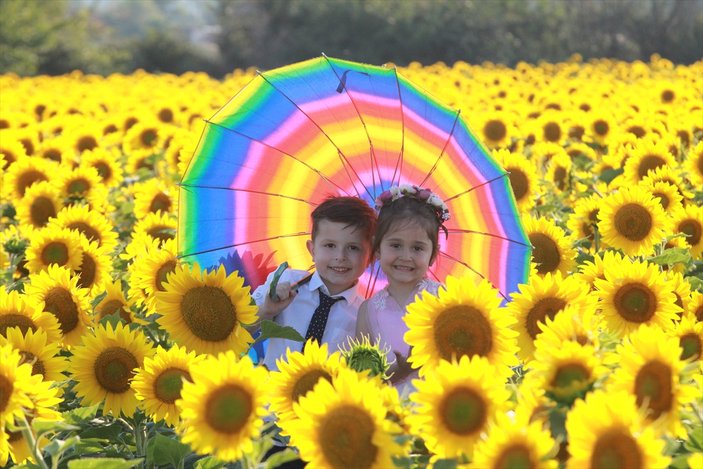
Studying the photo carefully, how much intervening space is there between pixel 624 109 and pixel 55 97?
650cm

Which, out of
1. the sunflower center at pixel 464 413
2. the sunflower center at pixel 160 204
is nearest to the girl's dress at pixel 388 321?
the sunflower center at pixel 464 413

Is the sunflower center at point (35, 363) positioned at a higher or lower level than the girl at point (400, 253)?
lower

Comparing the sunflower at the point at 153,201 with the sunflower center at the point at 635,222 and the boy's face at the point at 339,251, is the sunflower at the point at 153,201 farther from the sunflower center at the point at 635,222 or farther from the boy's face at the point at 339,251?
the sunflower center at the point at 635,222

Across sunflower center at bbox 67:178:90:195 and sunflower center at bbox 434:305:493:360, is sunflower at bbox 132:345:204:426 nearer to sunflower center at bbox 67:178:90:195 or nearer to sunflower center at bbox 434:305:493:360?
sunflower center at bbox 434:305:493:360

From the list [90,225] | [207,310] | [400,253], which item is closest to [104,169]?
[90,225]

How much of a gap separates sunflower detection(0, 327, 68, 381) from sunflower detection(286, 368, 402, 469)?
4.24ft

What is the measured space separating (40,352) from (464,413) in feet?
5.06

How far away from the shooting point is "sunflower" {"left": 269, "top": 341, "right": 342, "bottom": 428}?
275cm

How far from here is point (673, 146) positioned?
24.3 ft

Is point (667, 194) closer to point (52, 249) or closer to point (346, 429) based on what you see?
point (52, 249)

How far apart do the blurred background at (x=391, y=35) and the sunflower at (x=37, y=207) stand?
21.5 metres

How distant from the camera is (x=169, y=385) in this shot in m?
3.20

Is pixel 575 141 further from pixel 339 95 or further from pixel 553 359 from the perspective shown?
pixel 553 359

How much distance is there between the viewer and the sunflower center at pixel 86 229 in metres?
5.28
